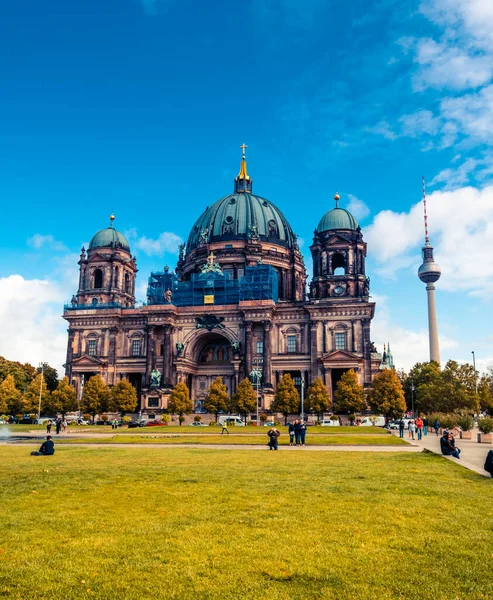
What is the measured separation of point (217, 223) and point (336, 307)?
34.6 meters

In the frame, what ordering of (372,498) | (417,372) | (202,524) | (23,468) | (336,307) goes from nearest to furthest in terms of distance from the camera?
(202,524) < (372,498) < (23,468) < (336,307) < (417,372)

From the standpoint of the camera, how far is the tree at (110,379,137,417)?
88.1m

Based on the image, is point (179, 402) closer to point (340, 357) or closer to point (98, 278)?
point (340, 357)

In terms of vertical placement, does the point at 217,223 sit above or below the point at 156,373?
above

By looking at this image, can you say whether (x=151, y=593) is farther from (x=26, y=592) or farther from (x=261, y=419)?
(x=261, y=419)

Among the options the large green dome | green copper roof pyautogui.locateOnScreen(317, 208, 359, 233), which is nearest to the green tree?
the large green dome

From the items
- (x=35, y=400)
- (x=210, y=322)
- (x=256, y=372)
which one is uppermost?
(x=210, y=322)

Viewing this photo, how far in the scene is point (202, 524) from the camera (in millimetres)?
12734

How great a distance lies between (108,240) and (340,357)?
4974cm

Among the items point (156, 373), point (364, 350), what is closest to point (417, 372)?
point (364, 350)

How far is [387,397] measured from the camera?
7581 centimetres

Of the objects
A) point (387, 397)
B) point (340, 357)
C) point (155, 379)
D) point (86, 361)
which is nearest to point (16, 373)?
point (86, 361)

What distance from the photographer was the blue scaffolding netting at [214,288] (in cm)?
9425

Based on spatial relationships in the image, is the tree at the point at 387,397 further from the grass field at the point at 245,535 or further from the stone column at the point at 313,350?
the grass field at the point at 245,535
